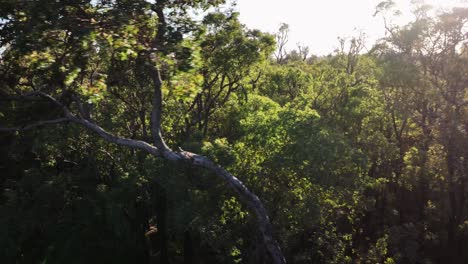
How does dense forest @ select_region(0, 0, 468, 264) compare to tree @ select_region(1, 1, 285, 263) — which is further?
dense forest @ select_region(0, 0, 468, 264)

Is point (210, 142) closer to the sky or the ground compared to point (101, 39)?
closer to the ground

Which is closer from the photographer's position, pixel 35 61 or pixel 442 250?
pixel 35 61

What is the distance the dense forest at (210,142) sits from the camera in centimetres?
938

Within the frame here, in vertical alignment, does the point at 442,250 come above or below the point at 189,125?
below

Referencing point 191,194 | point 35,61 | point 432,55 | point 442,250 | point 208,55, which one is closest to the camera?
point 35,61

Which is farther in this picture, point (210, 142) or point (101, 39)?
point (210, 142)

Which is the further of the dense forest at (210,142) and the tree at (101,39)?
the dense forest at (210,142)

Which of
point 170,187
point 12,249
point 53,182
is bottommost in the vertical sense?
point 12,249

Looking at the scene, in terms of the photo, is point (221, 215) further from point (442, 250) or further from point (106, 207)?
point (442, 250)

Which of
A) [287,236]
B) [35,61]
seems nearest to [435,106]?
[287,236]

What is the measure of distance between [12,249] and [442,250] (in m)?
24.0

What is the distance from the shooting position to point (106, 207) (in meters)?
17.0

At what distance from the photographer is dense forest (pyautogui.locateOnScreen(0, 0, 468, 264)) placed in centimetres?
938

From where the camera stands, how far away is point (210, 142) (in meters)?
15.6
